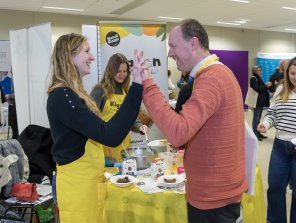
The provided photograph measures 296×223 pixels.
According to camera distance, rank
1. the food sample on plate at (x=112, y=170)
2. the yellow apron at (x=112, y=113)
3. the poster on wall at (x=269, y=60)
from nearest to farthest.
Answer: the food sample on plate at (x=112, y=170) → the yellow apron at (x=112, y=113) → the poster on wall at (x=269, y=60)

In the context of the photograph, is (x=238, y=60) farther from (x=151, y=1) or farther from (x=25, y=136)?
(x=25, y=136)

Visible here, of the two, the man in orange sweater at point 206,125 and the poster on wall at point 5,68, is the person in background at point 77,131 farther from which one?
the poster on wall at point 5,68

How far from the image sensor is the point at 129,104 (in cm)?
125

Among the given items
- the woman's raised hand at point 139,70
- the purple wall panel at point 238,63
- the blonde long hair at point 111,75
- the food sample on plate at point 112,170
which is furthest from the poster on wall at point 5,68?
the woman's raised hand at point 139,70

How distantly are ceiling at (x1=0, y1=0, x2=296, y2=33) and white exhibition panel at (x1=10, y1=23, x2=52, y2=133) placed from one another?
130 inches

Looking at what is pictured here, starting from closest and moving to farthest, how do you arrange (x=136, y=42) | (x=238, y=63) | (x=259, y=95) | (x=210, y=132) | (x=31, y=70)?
(x=210, y=132) → (x=136, y=42) → (x=31, y=70) → (x=259, y=95) → (x=238, y=63)

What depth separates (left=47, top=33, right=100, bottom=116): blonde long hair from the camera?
138 centimetres

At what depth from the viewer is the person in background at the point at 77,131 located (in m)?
1.27

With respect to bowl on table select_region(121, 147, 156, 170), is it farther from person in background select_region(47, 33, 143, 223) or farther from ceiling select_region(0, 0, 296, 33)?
ceiling select_region(0, 0, 296, 33)

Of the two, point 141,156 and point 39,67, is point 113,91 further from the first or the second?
point 39,67

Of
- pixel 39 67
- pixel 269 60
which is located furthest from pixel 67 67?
pixel 269 60

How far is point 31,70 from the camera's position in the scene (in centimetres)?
373

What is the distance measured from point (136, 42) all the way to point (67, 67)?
7.10 feet

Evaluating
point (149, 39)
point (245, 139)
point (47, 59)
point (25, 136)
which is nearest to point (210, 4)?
point (149, 39)
